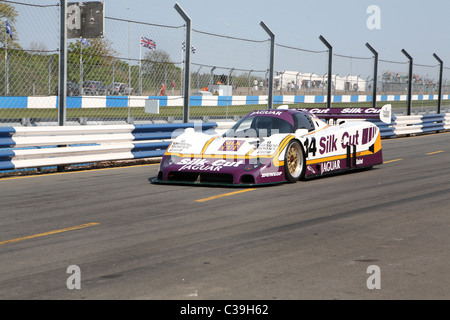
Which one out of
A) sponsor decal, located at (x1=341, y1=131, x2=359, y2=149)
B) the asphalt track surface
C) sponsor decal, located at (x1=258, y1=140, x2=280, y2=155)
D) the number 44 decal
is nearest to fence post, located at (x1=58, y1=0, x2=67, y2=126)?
the asphalt track surface

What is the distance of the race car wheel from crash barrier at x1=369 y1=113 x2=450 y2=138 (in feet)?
40.2

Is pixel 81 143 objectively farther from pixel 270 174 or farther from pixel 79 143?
pixel 270 174

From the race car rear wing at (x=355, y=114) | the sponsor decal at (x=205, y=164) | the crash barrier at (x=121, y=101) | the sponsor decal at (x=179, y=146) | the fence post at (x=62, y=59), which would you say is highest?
the fence post at (x=62, y=59)

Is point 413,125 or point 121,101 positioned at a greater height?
point 121,101

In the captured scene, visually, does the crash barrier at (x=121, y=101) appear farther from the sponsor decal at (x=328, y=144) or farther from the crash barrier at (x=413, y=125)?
the crash barrier at (x=413, y=125)

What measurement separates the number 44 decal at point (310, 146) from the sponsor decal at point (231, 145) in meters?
1.13

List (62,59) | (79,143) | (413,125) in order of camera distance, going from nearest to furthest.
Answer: (62,59), (79,143), (413,125)

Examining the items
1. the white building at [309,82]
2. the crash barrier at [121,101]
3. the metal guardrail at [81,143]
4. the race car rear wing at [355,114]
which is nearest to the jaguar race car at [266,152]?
the race car rear wing at [355,114]

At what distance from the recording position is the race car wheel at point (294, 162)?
401 inches

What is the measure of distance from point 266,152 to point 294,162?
803mm

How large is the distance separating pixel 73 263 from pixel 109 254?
394mm

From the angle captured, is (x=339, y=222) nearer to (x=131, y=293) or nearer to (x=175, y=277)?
(x=175, y=277)

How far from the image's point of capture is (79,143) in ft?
40.8

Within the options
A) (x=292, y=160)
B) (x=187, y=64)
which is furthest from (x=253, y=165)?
(x=187, y=64)
